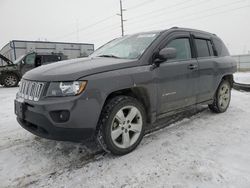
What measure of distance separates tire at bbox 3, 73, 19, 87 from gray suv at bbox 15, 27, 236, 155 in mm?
9643

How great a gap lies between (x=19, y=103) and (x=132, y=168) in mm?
1667

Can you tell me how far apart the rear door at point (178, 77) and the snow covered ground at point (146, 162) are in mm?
526

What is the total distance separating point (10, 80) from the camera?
38.5 ft

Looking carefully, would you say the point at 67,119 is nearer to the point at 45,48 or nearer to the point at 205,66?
the point at 205,66

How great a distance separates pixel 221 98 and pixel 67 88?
11.7 feet

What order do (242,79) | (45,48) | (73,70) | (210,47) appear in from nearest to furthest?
(73,70)
(210,47)
(242,79)
(45,48)

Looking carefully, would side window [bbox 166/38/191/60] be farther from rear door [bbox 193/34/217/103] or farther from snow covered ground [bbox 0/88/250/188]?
snow covered ground [bbox 0/88/250/188]

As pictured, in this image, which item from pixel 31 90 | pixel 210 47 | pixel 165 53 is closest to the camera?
pixel 31 90

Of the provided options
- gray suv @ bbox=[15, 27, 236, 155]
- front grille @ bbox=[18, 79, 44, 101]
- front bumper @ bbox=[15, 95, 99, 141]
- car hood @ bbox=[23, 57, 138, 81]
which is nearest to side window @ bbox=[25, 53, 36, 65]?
gray suv @ bbox=[15, 27, 236, 155]

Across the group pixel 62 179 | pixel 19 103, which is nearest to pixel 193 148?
pixel 62 179

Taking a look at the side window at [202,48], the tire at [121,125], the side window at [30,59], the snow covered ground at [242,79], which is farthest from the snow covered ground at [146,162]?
the side window at [30,59]

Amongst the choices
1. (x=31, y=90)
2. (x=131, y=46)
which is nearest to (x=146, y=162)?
(x=31, y=90)

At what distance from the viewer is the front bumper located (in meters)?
2.40

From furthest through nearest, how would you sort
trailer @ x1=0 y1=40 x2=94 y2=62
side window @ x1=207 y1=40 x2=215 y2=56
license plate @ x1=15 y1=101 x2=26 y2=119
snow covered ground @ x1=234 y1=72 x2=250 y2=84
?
trailer @ x1=0 y1=40 x2=94 y2=62 → snow covered ground @ x1=234 y1=72 x2=250 y2=84 → side window @ x1=207 y1=40 x2=215 y2=56 → license plate @ x1=15 y1=101 x2=26 y2=119
